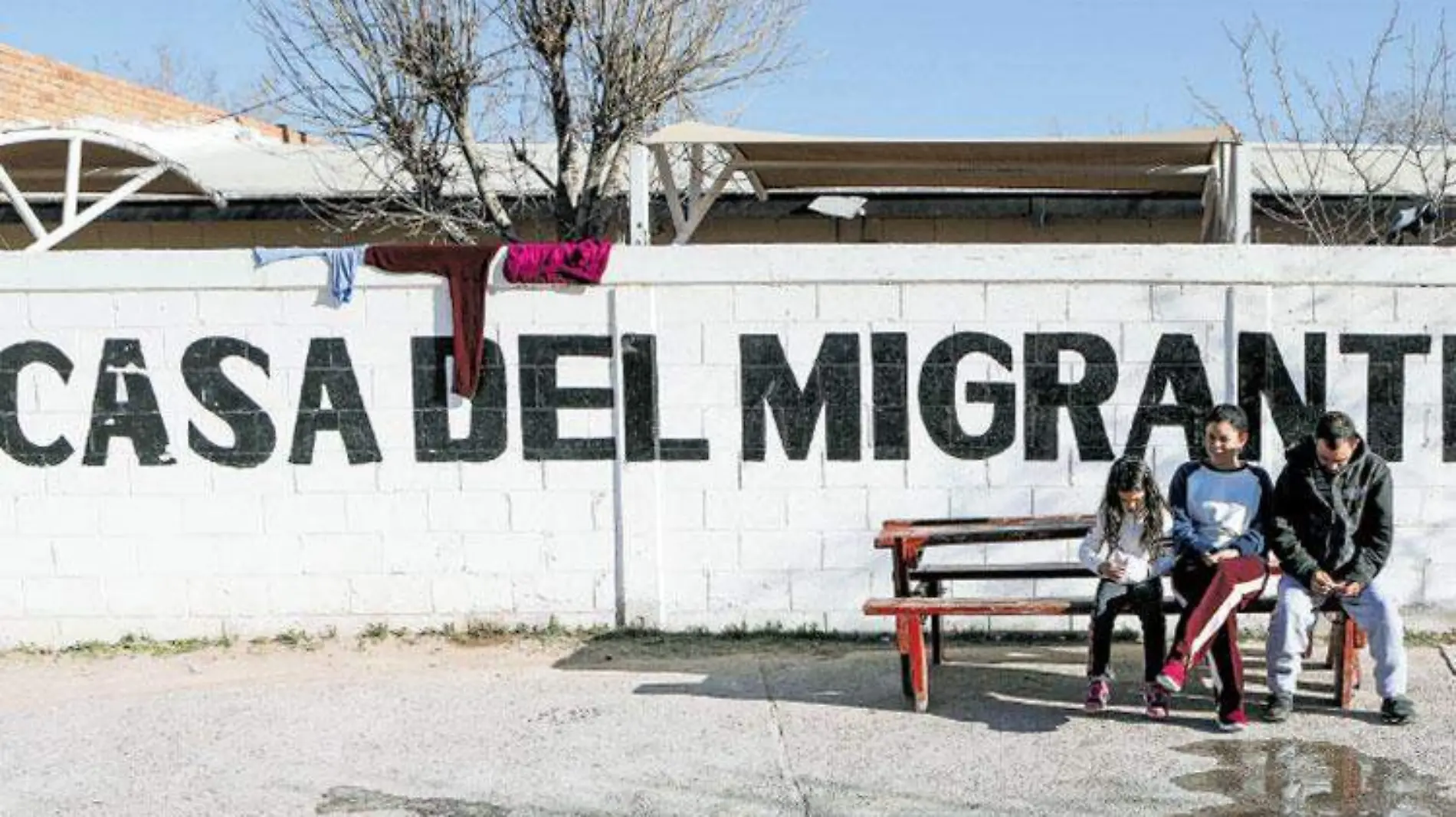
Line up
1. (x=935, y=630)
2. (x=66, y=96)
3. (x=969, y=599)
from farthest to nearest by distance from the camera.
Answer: (x=66, y=96), (x=935, y=630), (x=969, y=599)

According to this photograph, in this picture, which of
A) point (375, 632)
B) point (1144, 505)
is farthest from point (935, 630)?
point (375, 632)

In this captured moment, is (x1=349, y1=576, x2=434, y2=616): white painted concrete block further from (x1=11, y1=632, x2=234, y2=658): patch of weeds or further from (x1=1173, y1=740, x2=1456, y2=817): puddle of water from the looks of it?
(x1=1173, y1=740, x2=1456, y2=817): puddle of water

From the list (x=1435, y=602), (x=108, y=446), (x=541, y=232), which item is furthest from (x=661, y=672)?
(x=541, y=232)

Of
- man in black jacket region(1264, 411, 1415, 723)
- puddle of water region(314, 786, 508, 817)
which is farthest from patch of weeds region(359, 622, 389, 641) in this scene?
man in black jacket region(1264, 411, 1415, 723)

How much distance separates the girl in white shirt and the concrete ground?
19cm

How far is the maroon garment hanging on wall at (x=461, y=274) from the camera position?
7.19 meters

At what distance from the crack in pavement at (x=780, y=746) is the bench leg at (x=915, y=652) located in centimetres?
61

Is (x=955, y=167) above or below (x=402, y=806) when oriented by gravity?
above

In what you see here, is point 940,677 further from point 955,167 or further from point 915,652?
point 955,167

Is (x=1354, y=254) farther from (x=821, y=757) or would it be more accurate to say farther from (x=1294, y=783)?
(x=821, y=757)

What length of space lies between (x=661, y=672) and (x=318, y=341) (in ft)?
8.30

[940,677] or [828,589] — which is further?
[828,589]

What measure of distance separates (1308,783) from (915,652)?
1.64 meters

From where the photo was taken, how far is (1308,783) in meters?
5.00
